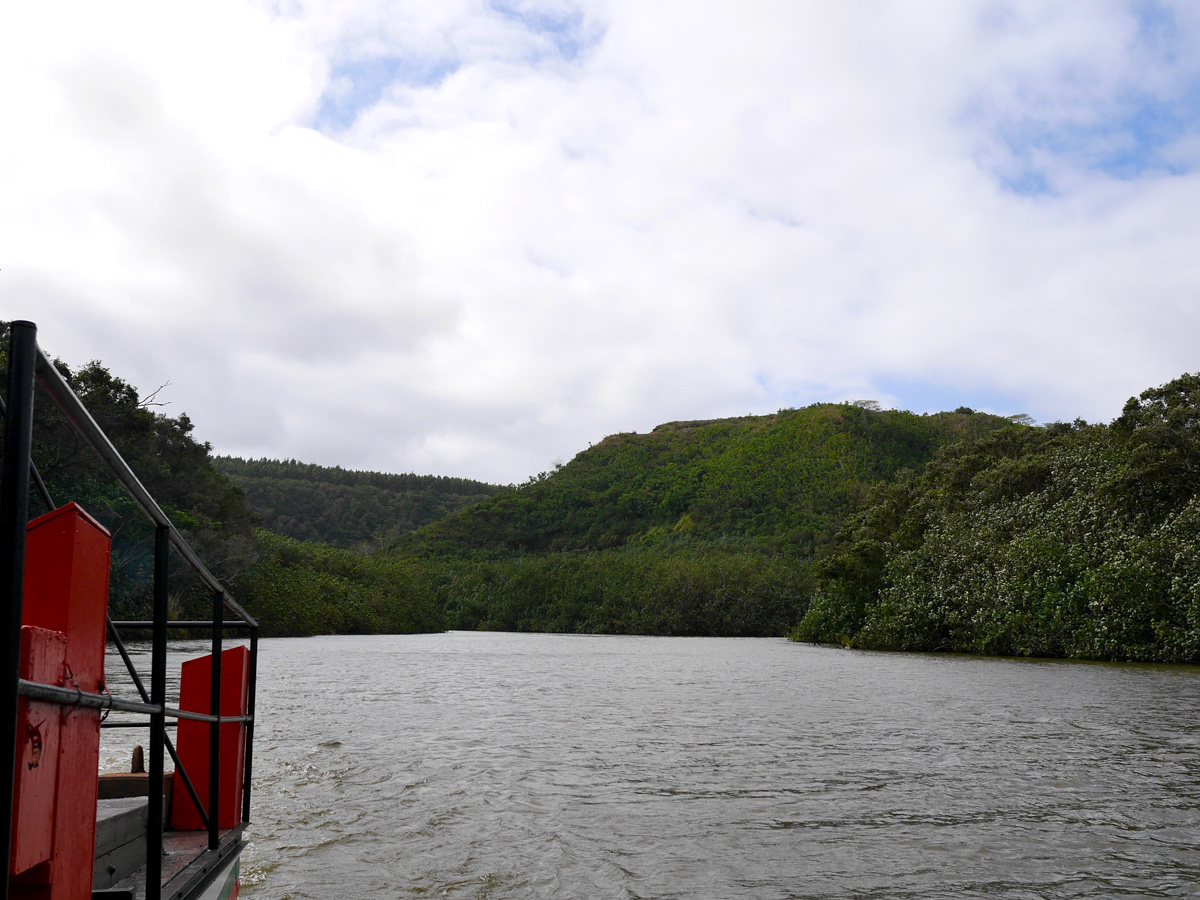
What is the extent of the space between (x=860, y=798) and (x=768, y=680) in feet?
30.7

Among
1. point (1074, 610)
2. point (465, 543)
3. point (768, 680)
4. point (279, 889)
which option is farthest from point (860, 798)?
point (465, 543)

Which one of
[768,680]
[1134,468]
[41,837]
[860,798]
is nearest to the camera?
[41,837]

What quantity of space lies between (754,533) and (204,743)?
1831 inches

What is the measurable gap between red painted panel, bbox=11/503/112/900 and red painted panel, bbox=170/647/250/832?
189 centimetres

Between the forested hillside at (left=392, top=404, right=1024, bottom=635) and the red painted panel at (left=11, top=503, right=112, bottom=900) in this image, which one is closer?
the red painted panel at (left=11, top=503, right=112, bottom=900)

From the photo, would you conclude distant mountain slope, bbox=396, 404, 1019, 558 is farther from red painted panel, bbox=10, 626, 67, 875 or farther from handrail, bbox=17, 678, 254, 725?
red painted panel, bbox=10, 626, 67, 875

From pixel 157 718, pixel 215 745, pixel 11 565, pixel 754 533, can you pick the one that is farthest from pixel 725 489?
pixel 11 565

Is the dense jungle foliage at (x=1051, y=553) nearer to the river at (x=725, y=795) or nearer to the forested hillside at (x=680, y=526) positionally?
the river at (x=725, y=795)

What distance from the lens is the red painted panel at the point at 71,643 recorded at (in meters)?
1.88

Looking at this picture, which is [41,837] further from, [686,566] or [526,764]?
[686,566]

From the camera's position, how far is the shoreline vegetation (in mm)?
19484

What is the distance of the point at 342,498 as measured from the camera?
6912 cm

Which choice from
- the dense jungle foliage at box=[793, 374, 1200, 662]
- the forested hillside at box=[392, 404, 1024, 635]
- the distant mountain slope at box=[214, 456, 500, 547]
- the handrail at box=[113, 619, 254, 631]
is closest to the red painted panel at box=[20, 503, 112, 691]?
A: the handrail at box=[113, 619, 254, 631]

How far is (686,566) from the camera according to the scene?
3988cm
